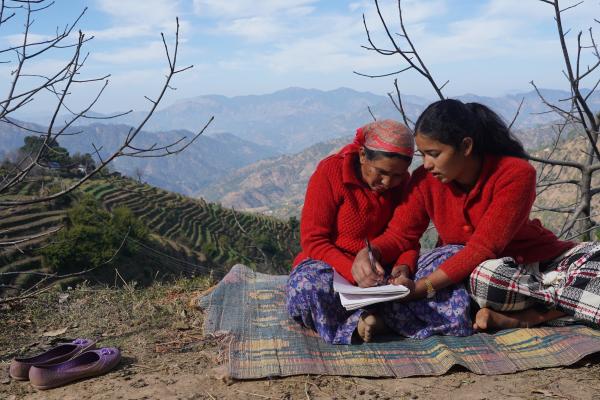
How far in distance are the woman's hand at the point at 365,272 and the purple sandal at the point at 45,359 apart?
138 centimetres

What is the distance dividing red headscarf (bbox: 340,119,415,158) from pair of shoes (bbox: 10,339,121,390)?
1641 mm

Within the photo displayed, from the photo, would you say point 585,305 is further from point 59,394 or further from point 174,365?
point 59,394

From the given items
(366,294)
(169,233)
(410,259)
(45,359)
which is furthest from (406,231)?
(169,233)

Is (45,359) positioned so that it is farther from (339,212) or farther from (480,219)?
(480,219)

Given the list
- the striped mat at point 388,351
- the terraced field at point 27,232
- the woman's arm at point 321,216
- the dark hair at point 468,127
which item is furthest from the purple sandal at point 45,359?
the terraced field at point 27,232

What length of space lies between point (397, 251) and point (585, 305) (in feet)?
3.06

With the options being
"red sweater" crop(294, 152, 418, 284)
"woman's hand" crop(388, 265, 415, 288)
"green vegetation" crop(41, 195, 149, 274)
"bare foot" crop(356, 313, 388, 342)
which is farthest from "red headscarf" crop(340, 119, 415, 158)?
"green vegetation" crop(41, 195, 149, 274)

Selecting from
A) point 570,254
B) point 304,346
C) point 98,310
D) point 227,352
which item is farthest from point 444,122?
point 98,310

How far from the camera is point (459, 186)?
2.66 m

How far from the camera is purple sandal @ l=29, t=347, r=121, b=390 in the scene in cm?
232

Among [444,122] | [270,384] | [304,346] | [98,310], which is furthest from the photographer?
[98,310]

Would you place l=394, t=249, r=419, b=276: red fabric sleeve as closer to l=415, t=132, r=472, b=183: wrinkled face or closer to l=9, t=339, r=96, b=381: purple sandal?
l=415, t=132, r=472, b=183: wrinkled face

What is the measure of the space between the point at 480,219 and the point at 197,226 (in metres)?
41.7

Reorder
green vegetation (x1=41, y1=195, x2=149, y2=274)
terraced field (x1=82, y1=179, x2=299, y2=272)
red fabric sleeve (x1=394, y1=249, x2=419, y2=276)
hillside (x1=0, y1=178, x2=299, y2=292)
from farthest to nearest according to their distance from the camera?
terraced field (x1=82, y1=179, x2=299, y2=272), hillside (x1=0, y1=178, x2=299, y2=292), green vegetation (x1=41, y1=195, x2=149, y2=274), red fabric sleeve (x1=394, y1=249, x2=419, y2=276)
